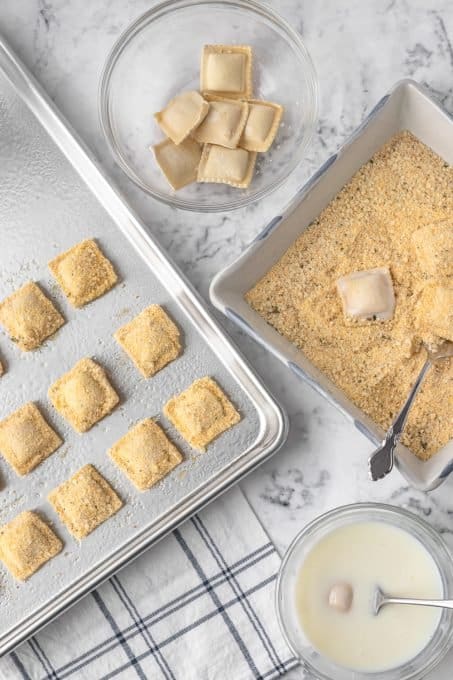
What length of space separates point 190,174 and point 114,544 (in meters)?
0.61

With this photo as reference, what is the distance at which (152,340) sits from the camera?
4.70 ft

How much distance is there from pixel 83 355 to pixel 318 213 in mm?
446

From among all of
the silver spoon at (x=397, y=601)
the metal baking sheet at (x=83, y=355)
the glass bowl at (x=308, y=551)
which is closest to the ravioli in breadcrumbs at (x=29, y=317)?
the metal baking sheet at (x=83, y=355)

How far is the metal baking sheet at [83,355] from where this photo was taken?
56.5 inches

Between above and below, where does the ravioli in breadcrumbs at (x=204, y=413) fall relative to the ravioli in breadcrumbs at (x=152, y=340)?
below

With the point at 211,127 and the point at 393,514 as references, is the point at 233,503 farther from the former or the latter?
the point at 211,127

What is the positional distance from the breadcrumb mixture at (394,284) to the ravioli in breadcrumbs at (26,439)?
0.40 meters

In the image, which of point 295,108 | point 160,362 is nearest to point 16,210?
point 160,362

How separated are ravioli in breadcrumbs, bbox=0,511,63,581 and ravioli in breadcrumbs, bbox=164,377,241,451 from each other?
0.92 feet

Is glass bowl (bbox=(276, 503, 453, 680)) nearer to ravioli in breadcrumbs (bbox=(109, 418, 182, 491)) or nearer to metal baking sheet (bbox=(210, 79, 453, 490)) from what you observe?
metal baking sheet (bbox=(210, 79, 453, 490))

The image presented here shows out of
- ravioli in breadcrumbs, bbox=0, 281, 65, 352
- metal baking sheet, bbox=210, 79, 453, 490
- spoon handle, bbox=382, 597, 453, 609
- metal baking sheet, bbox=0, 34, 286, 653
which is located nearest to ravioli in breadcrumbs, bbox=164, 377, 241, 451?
metal baking sheet, bbox=0, 34, 286, 653

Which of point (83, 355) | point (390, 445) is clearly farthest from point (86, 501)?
point (390, 445)

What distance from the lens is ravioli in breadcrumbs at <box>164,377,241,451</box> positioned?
1.42 meters

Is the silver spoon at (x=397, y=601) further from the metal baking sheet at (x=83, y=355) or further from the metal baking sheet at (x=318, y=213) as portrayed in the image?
the metal baking sheet at (x=83, y=355)
